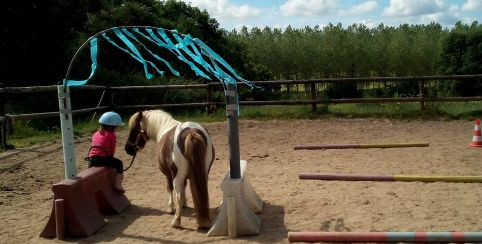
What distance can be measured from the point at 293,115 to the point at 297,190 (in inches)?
281

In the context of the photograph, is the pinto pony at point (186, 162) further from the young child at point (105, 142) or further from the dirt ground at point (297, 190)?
the young child at point (105, 142)

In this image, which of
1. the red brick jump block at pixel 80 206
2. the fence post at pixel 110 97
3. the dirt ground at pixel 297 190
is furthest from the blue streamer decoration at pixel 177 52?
the fence post at pixel 110 97

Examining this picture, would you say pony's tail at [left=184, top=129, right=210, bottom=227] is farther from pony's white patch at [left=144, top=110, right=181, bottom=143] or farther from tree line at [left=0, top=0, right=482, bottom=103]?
tree line at [left=0, top=0, right=482, bottom=103]

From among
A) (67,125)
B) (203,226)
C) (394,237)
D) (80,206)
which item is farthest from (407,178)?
(67,125)

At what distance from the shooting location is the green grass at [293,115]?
10852 mm

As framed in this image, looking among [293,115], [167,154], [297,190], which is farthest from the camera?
[293,115]

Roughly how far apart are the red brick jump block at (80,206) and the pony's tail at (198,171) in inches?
45.3

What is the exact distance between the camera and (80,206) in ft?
14.6

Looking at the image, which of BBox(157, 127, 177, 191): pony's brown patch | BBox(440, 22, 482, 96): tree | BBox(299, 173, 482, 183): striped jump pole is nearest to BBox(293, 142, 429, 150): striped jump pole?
BBox(299, 173, 482, 183): striped jump pole

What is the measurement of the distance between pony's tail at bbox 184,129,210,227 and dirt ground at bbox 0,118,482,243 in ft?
1.01

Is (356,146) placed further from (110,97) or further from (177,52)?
(110,97)

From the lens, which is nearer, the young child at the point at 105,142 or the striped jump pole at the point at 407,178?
the young child at the point at 105,142

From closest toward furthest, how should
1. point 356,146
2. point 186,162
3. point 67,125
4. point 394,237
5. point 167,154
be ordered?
1. point 394,237
2. point 186,162
3. point 67,125
4. point 167,154
5. point 356,146

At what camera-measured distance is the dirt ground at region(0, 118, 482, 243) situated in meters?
4.26
